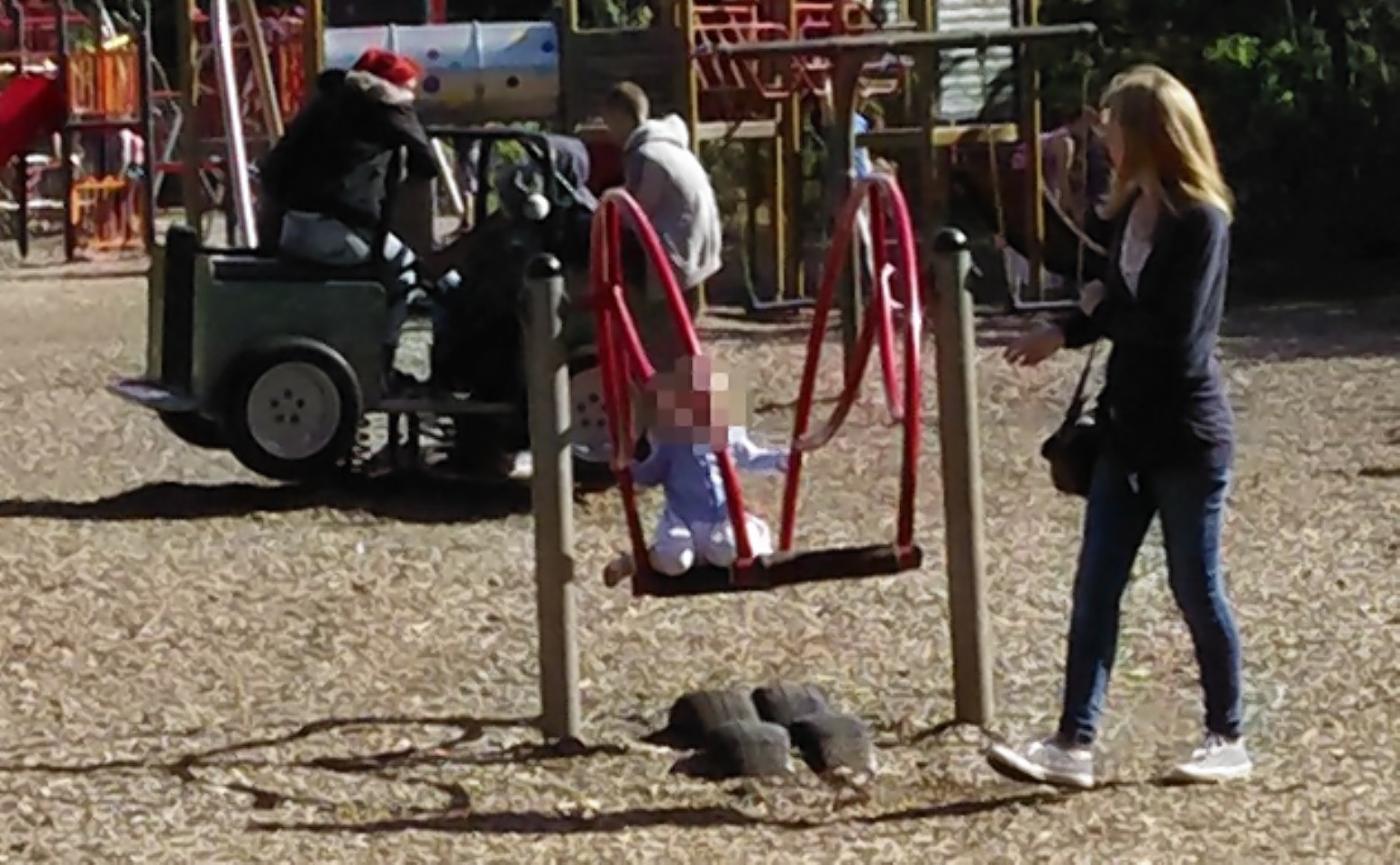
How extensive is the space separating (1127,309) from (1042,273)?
11733mm

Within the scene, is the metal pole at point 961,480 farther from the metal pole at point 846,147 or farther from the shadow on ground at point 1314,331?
the shadow on ground at point 1314,331

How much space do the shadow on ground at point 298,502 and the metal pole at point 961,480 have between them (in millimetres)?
3672

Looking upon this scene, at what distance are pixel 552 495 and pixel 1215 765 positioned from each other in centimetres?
161

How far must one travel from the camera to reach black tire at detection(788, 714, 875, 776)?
6242 millimetres

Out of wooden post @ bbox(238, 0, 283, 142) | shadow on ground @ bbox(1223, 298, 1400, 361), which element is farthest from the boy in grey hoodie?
wooden post @ bbox(238, 0, 283, 142)

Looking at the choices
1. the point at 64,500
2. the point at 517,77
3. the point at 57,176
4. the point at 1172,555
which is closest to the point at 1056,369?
the point at 517,77

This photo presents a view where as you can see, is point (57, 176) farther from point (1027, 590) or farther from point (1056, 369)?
point (1027, 590)

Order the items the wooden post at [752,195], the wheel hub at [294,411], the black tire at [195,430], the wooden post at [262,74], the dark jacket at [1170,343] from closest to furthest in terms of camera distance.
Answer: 1. the dark jacket at [1170,343]
2. the wheel hub at [294,411]
3. the black tire at [195,430]
4. the wooden post at [262,74]
5. the wooden post at [752,195]

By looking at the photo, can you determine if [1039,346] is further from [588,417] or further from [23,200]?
[23,200]

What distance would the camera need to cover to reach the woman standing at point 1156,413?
5.82 m

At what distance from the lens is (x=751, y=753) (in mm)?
6227

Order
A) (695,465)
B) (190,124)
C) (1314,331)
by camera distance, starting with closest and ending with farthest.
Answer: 1. (695,465)
2. (190,124)
3. (1314,331)

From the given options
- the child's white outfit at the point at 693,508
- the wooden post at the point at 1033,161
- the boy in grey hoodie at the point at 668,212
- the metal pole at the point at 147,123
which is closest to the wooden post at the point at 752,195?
the wooden post at the point at 1033,161

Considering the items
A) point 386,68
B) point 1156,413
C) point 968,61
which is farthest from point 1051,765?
point 968,61
